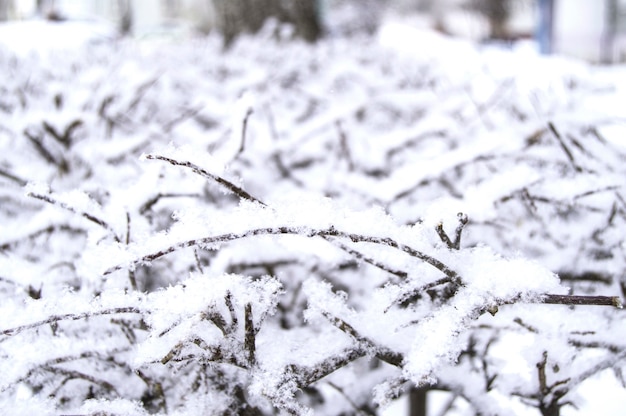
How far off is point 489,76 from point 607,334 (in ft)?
5.96

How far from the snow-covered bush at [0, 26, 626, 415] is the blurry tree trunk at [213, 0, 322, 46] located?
3.89 m

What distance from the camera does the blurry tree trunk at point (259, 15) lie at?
16.2ft

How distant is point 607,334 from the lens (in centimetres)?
67

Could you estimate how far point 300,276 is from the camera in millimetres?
923

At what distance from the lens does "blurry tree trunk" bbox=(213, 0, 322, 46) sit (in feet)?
16.2

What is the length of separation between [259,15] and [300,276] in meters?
4.44

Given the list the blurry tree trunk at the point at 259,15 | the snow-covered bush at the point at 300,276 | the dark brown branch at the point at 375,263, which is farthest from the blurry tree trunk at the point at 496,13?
the dark brown branch at the point at 375,263

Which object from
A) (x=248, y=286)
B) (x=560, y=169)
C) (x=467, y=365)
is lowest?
(x=467, y=365)

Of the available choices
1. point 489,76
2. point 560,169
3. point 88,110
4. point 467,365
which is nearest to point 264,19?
point 489,76

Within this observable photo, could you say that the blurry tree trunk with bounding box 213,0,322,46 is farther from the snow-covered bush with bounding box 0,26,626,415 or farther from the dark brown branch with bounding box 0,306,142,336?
the dark brown branch with bounding box 0,306,142,336

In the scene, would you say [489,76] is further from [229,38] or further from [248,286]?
[229,38]

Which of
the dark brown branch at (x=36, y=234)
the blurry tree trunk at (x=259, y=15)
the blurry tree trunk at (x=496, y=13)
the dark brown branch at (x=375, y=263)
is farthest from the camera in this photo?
the blurry tree trunk at (x=496, y=13)

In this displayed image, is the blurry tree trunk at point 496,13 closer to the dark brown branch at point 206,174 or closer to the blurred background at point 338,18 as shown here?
the blurred background at point 338,18

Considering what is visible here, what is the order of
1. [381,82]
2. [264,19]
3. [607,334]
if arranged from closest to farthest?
[607,334], [381,82], [264,19]
